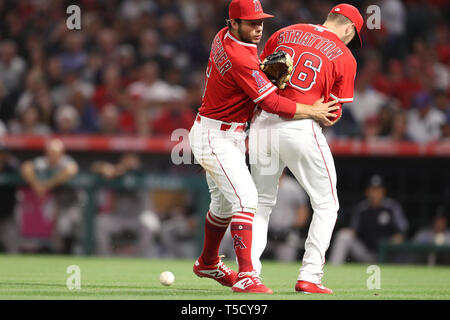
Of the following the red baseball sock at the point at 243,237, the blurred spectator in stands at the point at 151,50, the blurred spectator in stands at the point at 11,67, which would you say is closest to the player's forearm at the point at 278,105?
the red baseball sock at the point at 243,237

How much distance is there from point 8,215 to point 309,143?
704cm

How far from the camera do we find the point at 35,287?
19.9 ft

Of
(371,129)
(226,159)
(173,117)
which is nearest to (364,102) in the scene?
(371,129)

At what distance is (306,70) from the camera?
587 centimetres

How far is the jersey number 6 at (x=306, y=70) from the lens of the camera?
5871 mm

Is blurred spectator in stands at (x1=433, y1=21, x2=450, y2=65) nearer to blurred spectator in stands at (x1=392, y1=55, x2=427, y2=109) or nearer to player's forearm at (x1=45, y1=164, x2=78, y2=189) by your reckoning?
blurred spectator in stands at (x1=392, y1=55, x2=427, y2=109)

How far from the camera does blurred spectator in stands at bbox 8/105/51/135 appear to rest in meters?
12.4

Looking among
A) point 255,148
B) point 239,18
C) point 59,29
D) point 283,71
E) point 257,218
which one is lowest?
point 257,218

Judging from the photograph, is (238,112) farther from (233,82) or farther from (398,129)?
(398,129)

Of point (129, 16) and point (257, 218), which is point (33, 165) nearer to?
point (129, 16)

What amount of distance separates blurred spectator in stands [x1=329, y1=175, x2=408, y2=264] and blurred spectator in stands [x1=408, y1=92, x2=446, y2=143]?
116 cm

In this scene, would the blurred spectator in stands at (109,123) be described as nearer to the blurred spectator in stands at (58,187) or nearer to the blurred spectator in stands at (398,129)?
the blurred spectator in stands at (58,187)

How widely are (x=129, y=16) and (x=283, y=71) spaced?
990 centimetres

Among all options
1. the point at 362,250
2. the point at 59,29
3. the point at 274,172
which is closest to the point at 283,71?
the point at 274,172
